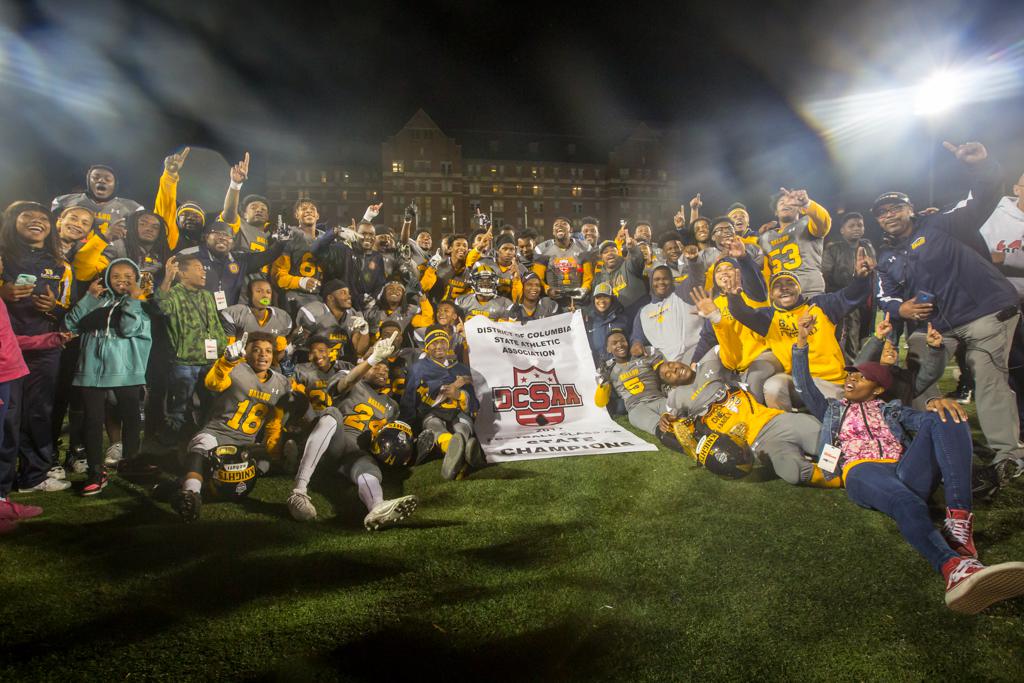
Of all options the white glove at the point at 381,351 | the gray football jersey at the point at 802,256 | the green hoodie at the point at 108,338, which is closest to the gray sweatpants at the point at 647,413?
the gray football jersey at the point at 802,256

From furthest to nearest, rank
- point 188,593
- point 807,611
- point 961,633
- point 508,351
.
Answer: point 508,351 → point 188,593 → point 807,611 → point 961,633

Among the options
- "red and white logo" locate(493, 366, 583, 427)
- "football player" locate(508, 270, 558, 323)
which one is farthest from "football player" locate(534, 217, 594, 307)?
"red and white logo" locate(493, 366, 583, 427)

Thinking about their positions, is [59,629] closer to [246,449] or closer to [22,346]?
[246,449]

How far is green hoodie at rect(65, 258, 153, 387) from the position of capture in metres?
5.40

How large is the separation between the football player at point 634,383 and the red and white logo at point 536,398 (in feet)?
1.55

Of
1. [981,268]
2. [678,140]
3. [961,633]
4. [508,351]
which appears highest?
[678,140]

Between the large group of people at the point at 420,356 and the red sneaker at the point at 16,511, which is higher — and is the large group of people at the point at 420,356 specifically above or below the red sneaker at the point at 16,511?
above

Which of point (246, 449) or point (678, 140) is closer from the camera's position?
point (246, 449)

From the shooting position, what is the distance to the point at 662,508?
4684mm

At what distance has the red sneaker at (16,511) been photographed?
173 inches

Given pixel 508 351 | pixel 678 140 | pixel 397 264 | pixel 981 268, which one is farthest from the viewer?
pixel 678 140

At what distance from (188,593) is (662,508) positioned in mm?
3498

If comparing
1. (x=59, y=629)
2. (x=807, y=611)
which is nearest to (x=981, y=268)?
(x=807, y=611)

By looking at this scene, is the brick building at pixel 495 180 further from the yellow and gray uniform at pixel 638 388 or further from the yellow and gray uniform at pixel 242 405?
the yellow and gray uniform at pixel 242 405
